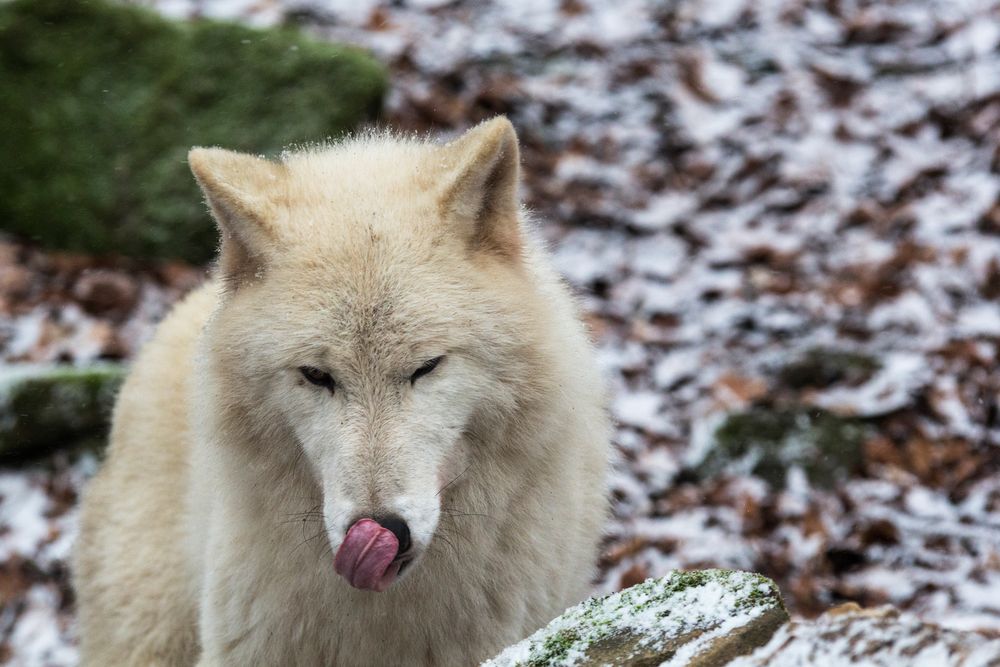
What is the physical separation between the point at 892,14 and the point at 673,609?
719 cm

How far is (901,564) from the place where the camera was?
4785 mm

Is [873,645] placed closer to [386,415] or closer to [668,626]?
[668,626]

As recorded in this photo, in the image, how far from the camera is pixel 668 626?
2.27 metres

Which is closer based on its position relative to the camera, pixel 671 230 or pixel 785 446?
pixel 785 446

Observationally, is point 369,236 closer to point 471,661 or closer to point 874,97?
point 471,661

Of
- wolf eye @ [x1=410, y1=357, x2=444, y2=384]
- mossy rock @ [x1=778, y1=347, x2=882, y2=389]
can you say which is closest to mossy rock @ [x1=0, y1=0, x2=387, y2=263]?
mossy rock @ [x1=778, y1=347, x2=882, y2=389]

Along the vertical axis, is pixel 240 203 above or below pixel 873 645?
below

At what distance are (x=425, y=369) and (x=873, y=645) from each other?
4.06 feet

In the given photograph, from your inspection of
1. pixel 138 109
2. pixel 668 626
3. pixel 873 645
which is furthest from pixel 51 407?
pixel 873 645

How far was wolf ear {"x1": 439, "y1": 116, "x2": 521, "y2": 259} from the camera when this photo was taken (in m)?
2.87

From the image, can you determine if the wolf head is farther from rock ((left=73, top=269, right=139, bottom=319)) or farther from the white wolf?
rock ((left=73, top=269, right=139, bottom=319))

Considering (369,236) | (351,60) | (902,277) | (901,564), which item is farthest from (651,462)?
(351,60)

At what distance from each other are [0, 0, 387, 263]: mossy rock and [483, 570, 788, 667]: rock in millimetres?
5162

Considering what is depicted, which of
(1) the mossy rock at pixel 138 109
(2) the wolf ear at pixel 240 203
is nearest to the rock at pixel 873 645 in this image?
(2) the wolf ear at pixel 240 203
